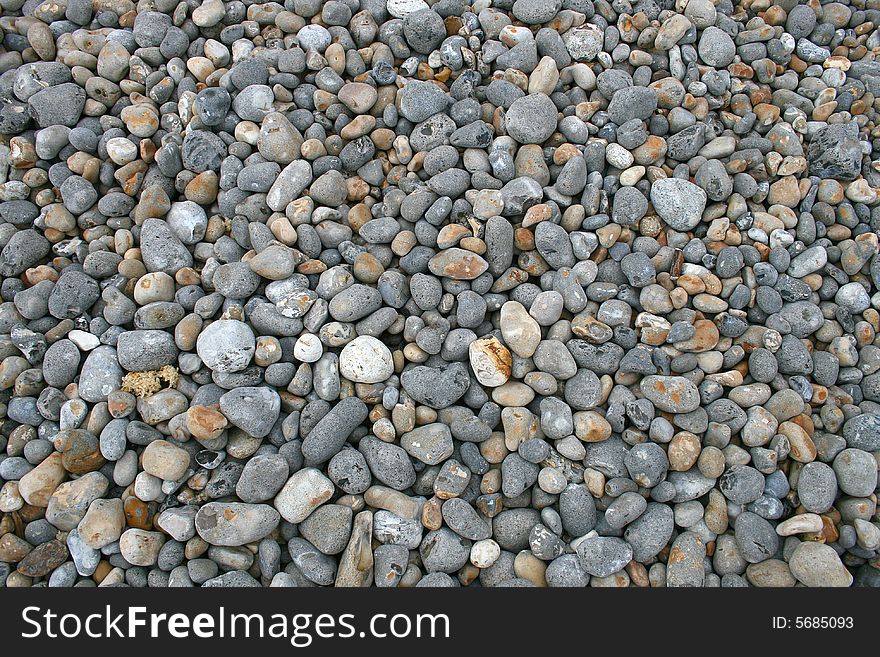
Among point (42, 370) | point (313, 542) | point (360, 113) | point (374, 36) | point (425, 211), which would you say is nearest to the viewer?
point (313, 542)

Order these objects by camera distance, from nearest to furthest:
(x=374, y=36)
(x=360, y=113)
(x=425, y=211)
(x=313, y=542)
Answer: (x=313, y=542)
(x=425, y=211)
(x=360, y=113)
(x=374, y=36)

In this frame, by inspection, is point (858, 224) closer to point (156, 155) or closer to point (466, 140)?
point (466, 140)

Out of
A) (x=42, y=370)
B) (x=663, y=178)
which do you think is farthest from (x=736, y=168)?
(x=42, y=370)

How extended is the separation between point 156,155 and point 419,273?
104 centimetres

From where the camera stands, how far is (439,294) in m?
1.89

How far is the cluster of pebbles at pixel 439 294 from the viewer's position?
65.2 inches

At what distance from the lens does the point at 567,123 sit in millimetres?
2111

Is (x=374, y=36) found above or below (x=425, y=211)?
above

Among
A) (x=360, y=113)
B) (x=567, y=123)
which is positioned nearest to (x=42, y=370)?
(x=360, y=113)

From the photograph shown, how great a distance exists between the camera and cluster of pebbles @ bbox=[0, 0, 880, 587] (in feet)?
5.44

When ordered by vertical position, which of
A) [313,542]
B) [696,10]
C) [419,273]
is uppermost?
[696,10]

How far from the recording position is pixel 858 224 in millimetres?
2072

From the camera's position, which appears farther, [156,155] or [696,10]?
[696,10]

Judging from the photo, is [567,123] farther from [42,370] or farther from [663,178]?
[42,370]
